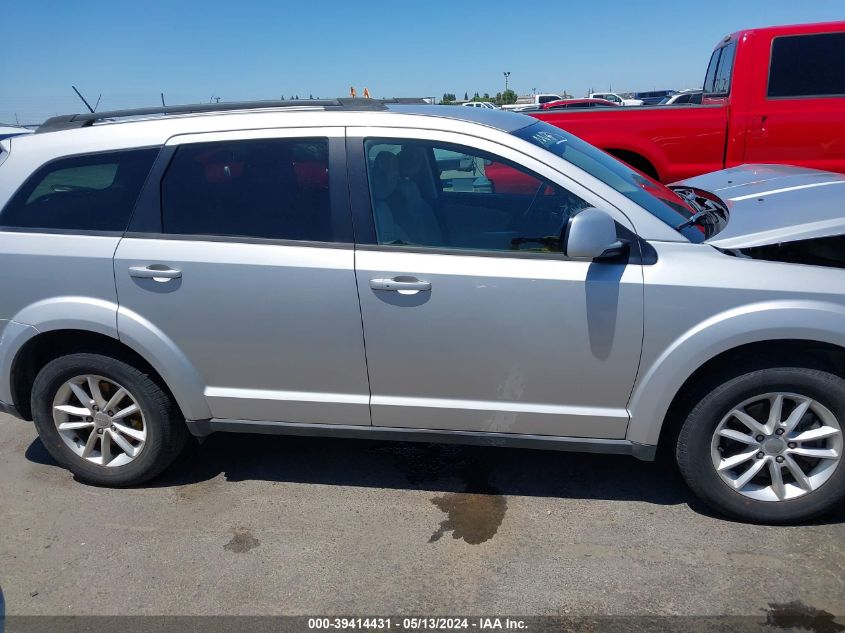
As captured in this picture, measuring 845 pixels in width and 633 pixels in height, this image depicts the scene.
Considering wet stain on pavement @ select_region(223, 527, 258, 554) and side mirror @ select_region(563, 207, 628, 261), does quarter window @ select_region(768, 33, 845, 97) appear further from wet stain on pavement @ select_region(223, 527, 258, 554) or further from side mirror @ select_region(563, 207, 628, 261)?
wet stain on pavement @ select_region(223, 527, 258, 554)

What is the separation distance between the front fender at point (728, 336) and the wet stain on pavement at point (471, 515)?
2.84 ft

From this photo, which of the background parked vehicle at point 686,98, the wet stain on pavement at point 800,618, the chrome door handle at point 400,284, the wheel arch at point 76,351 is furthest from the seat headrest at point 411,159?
the background parked vehicle at point 686,98

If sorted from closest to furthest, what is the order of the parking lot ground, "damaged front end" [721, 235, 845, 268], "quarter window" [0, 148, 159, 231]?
the parking lot ground, "damaged front end" [721, 235, 845, 268], "quarter window" [0, 148, 159, 231]

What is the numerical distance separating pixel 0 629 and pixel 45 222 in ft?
6.62

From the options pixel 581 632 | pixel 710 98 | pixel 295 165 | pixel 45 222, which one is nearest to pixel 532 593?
pixel 581 632

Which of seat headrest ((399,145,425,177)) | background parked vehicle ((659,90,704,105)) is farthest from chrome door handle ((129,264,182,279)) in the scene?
background parked vehicle ((659,90,704,105))

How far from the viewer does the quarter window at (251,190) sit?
10.7ft

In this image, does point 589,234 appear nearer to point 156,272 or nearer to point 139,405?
point 156,272

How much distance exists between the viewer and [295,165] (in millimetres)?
3299

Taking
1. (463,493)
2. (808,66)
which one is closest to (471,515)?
(463,493)

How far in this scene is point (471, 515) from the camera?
3.36 meters

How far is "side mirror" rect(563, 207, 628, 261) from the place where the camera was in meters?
2.85

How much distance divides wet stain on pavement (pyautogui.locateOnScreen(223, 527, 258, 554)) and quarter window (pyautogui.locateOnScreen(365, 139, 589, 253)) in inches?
58.4

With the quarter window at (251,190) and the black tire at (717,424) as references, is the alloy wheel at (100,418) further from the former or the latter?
→ the black tire at (717,424)
